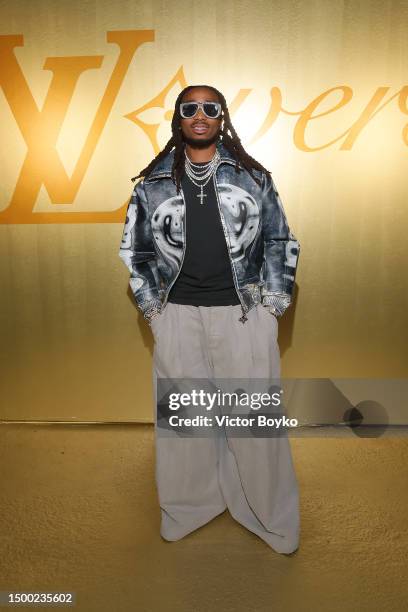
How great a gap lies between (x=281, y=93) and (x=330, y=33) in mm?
377

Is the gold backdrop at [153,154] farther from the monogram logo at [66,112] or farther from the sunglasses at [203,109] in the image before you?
the sunglasses at [203,109]

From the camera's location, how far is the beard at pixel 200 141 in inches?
75.9

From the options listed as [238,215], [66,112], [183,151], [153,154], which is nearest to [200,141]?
[183,151]

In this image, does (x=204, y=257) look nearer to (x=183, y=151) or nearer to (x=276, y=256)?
(x=276, y=256)

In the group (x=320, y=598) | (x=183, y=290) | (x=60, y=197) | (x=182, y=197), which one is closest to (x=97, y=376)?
(x=60, y=197)

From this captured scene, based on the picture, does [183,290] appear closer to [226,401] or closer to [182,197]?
[182,197]

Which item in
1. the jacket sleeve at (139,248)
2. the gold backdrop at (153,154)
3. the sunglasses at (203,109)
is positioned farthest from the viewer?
the gold backdrop at (153,154)

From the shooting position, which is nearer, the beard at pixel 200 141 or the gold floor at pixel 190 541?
the gold floor at pixel 190 541

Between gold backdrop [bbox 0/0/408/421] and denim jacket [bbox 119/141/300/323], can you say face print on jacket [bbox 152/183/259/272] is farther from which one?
gold backdrop [bbox 0/0/408/421]

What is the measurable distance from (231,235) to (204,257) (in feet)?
0.44

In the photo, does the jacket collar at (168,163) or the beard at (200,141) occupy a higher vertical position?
the beard at (200,141)

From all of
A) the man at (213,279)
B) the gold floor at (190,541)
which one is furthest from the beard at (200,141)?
the gold floor at (190,541)

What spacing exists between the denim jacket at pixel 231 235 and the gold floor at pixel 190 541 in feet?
3.06

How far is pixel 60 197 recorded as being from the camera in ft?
9.31
